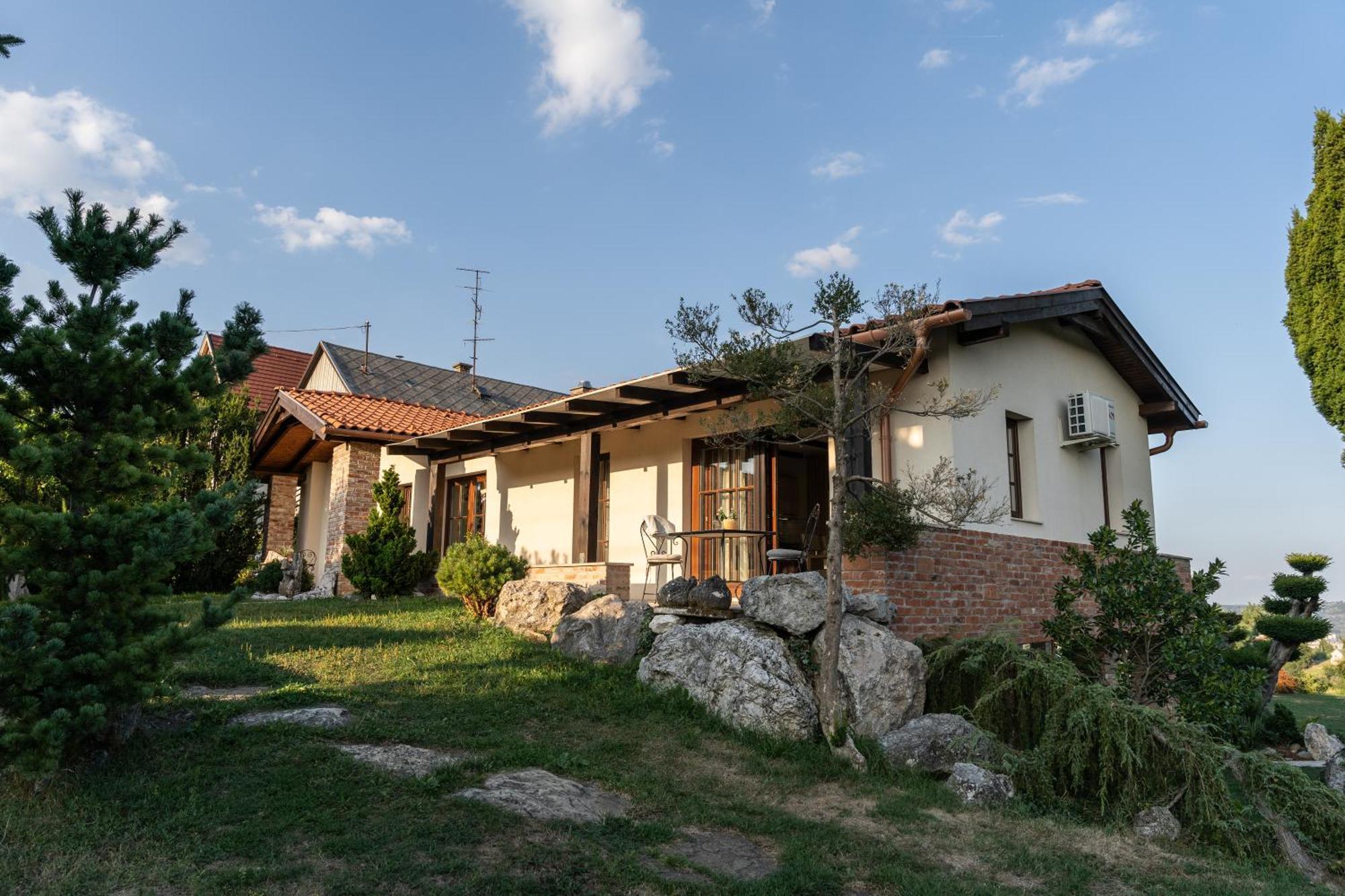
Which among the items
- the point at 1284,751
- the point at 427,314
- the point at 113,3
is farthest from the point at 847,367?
the point at 427,314

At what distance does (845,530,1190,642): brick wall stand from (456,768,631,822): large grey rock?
11.9 feet

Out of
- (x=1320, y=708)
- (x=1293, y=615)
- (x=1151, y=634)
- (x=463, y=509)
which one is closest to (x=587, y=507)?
(x=463, y=509)

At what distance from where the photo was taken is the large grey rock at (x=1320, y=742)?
876 cm

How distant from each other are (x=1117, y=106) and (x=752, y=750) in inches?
292

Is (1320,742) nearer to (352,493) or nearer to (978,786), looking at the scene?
(978,786)

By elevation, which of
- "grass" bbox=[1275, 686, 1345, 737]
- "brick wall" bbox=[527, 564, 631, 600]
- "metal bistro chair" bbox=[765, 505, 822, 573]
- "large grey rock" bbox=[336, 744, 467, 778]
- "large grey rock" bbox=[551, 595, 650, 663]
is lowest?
"grass" bbox=[1275, 686, 1345, 737]

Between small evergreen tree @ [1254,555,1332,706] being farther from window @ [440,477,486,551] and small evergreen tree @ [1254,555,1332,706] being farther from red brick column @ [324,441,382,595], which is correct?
red brick column @ [324,441,382,595]

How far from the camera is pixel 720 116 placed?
1052 centimetres

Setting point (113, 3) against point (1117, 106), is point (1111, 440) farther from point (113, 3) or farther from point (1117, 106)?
point (113, 3)

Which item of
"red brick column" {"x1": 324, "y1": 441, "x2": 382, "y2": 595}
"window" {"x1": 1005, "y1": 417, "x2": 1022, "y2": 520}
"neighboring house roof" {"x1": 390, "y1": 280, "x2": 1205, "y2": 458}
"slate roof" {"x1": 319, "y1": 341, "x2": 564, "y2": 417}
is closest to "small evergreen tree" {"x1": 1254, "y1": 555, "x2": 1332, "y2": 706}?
"neighboring house roof" {"x1": 390, "y1": 280, "x2": 1205, "y2": 458}

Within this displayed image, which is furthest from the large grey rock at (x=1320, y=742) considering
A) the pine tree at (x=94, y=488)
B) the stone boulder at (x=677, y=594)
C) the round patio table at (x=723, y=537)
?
the pine tree at (x=94, y=488)

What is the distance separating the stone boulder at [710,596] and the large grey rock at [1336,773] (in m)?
4.81

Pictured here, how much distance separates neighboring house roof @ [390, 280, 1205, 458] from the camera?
9.44 m

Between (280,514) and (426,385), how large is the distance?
13.9ft
